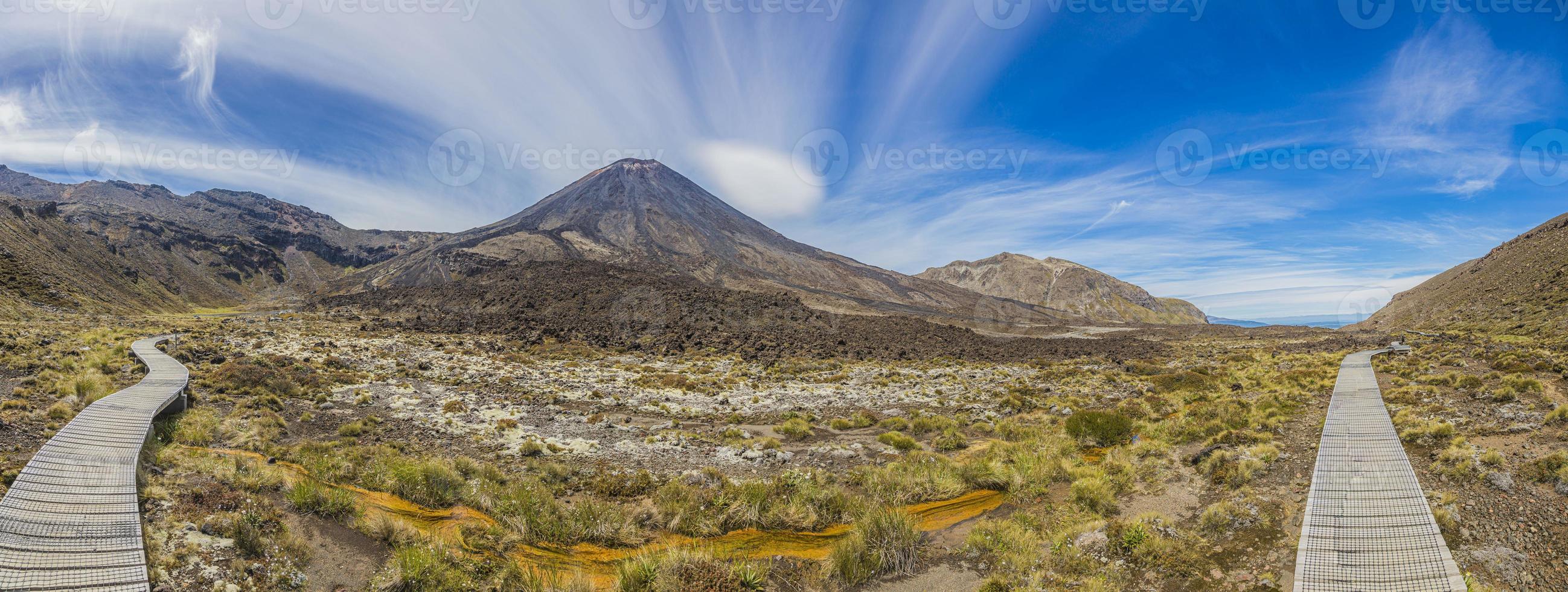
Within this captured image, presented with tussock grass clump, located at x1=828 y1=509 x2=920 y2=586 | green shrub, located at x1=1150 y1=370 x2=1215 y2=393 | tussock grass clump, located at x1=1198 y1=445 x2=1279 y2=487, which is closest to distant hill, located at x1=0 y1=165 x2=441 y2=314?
tussock grass clump, located at x1=828 y1=509 x2=920 y2=586

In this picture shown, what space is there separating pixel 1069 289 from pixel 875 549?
143 metres

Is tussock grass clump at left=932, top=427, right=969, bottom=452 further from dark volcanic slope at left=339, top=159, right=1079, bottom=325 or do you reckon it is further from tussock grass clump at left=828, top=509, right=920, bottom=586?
dark volcanic slope at left=339, top=159, right=1079, bottom=325

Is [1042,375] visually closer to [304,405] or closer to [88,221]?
[304,405]

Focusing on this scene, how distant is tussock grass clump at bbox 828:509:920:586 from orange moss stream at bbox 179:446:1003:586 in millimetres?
445

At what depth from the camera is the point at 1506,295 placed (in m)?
39.8

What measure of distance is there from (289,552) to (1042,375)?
27.2 metres

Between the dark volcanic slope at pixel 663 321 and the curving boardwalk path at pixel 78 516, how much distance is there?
24720mm

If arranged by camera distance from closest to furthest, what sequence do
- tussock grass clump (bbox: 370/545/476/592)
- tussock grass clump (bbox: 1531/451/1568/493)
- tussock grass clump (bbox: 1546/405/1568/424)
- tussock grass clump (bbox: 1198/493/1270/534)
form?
tussock grass clump (bbox: 370/545/476/592), tussock grass clump (bbox: 1531/451/1568/493), tussock grass clump (bbox: 1198/493/1270/534), tussock grass clump (bbox: 1546/405/1568/424)

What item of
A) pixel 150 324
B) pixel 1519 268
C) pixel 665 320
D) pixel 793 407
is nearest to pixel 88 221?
pixel 150 324

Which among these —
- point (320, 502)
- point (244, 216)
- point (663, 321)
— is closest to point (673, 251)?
point (663, 321)

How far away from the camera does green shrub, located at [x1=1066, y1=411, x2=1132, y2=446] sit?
468 inches

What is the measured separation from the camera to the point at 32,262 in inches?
1387

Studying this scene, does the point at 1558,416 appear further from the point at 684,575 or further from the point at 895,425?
the point at 684,575

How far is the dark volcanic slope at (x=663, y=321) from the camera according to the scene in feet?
113
